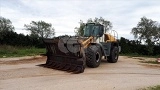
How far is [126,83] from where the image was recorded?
32.1ft

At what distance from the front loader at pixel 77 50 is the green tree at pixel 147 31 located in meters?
33.7

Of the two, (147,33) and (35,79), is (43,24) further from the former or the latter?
(35,79)

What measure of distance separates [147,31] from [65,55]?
38851 mm

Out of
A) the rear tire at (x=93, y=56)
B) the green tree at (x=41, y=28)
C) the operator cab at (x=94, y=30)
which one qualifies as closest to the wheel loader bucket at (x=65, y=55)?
the rear tire at (x=93, y=56)

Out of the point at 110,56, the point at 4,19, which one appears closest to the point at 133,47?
the point at 110,56

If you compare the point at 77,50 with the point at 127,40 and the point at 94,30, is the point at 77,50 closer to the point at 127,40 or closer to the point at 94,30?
the point at 94,30

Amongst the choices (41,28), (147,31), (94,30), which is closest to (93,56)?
(94,30)

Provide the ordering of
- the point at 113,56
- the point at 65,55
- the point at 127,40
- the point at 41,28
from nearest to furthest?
1. the point at 65,55
2. the point at 113,56
3. the point at 127,40
4. the point at 41,28

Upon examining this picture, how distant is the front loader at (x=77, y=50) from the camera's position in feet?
40.6

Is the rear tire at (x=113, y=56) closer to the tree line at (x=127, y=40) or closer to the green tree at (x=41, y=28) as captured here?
the tree line at (x=127, y=40)

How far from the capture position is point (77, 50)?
12.4 m

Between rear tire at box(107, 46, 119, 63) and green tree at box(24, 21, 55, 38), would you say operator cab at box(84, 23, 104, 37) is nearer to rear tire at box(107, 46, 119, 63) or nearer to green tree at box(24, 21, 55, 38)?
rear tire at box(107, 46, 119, 63)

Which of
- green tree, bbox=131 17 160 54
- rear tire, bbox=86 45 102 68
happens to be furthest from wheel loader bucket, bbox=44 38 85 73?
green tree, bbox=131 17 160 54

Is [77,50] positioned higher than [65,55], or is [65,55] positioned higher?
[77,50]
